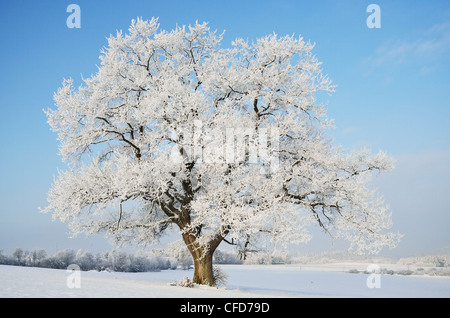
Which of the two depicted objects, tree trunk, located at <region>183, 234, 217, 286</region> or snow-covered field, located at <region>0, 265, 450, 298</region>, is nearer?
snow-covered field, located at <region>0, 265, 450, 298</region>

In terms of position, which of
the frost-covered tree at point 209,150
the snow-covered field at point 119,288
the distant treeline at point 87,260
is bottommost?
the distant treeline at point 87,260

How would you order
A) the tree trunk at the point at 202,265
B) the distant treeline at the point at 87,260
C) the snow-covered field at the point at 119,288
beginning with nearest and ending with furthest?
the snow-covered field at the point at 119,288
the tree trunk at the point at 202,265
the distant treeline at the point at 87,260

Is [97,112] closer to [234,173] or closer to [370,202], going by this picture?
[234,173]

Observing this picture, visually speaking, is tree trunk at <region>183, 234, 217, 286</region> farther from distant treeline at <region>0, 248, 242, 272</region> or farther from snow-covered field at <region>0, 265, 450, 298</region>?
distant treeline at <region>0, 248, 242, 272</region>

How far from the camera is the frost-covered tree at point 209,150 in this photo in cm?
1592

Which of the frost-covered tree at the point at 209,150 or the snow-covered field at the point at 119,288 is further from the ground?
the frost-covered tree at the point at 209,150

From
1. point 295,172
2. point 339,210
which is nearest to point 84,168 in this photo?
point 295,172

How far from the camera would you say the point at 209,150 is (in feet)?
51.9

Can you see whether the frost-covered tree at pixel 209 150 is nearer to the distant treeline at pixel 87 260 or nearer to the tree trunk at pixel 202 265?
the tree trunk at pixel 202 265

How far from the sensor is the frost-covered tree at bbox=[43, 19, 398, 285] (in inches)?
627

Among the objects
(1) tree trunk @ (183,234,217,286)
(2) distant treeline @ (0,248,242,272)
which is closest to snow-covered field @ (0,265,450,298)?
(1) tree trunk @ (183,234,217,286)

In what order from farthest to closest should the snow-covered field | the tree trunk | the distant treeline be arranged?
the distant treeline, the tree trunk, the snow-covered field

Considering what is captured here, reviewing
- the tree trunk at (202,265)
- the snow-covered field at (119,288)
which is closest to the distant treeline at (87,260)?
the snow-covered field at (119,288)

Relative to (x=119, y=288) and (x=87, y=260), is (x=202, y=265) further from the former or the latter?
A: (x=87, y=260)
